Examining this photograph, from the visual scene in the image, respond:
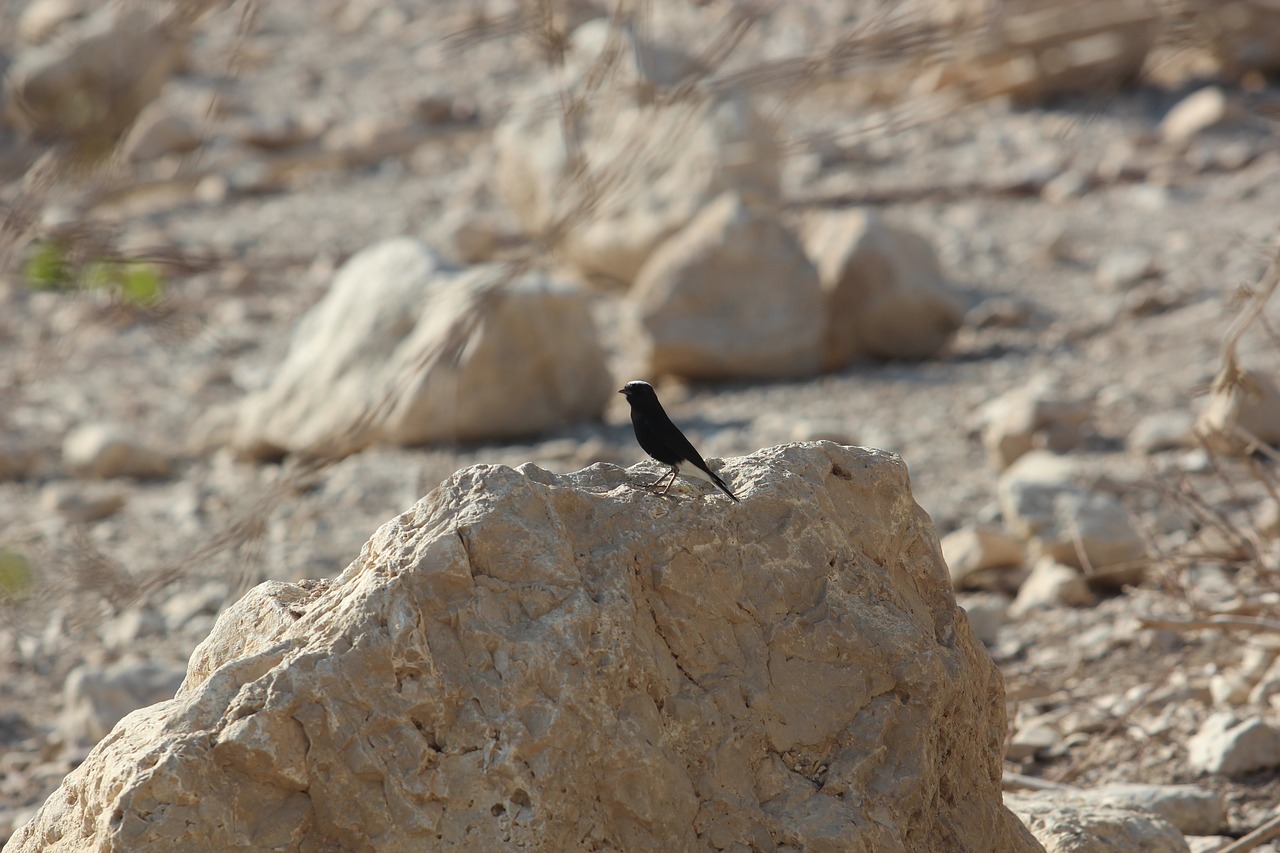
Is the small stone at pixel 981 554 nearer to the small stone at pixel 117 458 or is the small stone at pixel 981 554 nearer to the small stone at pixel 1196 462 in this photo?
the small stone at pixel 1196 462

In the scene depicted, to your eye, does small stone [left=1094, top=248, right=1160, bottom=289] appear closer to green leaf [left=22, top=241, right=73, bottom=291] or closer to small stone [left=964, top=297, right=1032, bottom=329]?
Result: small stone [left=964, top=297, right=1032, bottom=329]

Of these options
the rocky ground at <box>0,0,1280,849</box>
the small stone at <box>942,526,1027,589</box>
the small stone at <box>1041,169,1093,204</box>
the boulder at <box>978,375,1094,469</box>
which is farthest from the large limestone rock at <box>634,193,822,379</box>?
the small stone at <box>1041,169,1093,204</box>

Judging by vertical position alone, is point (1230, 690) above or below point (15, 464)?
above

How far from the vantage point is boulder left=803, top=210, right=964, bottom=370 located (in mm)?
8633

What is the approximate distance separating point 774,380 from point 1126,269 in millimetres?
2386

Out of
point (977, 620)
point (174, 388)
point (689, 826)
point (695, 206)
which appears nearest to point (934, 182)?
point (695, 206)

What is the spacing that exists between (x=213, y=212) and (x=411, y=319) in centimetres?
531

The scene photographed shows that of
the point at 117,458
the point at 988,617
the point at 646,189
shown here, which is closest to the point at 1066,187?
the point at 646,189

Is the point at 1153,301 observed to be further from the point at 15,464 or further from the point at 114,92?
the point at 114,92

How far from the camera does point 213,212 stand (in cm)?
1247

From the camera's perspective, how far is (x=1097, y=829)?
2934 mm

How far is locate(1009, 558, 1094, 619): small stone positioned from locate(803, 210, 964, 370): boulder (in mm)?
3169

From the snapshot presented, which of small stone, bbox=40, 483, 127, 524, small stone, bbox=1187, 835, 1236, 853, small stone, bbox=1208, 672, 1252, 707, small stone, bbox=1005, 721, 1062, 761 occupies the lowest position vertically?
small stone, bbox=40, 483, 127, 524

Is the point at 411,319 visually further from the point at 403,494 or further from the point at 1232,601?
the point at 1232,601
